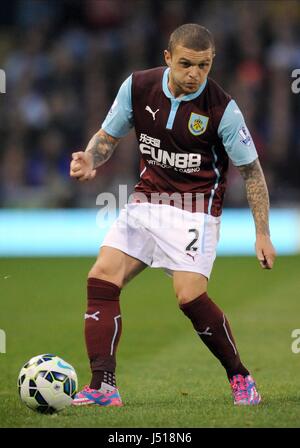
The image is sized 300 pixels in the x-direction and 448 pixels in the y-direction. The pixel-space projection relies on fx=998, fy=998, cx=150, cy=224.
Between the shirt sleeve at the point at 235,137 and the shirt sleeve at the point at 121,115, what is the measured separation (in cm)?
60

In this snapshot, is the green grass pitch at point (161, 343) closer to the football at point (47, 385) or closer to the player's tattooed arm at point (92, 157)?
the football at point (47, 385)

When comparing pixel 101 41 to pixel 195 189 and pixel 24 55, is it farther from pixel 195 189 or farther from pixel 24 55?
pixel 195 189

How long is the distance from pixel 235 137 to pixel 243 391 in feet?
4.70

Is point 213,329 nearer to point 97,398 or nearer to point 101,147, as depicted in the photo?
point 97,398

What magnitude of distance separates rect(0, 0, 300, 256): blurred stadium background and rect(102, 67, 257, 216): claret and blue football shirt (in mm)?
9142

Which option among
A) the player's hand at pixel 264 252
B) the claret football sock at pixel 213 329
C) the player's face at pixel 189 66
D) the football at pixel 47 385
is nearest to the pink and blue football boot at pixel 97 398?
the football at pixel 47 385

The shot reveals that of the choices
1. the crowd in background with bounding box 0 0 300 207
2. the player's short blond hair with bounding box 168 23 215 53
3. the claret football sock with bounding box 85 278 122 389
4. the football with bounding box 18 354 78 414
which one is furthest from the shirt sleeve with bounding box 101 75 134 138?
the crowd in background with bounding box 0 0 300 207

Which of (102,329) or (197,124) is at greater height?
(197,124)

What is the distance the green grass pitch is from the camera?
527 centimetres

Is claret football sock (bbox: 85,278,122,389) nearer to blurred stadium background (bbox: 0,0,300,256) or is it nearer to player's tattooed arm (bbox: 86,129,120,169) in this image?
player's tattooed arm (bbox: 86,129,120,169)

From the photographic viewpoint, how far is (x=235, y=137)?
5.59 meters

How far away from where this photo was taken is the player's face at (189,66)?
549 cm

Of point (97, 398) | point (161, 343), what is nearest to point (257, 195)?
point (97, 398)
